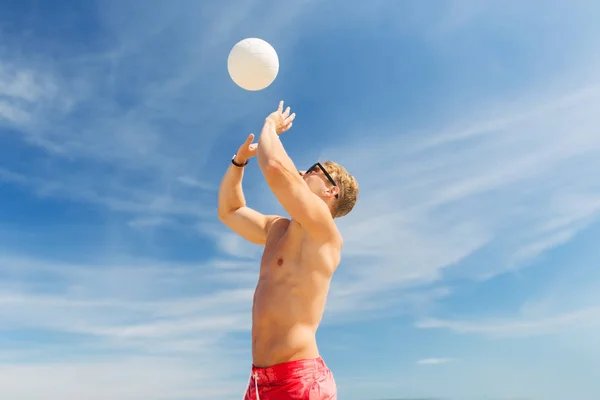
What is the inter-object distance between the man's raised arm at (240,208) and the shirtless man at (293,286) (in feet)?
2.91

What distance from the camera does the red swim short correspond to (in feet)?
22.1

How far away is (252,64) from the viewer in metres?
8.89

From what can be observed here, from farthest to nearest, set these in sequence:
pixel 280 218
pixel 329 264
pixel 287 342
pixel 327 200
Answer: pixel 280 218 < pixel 327 200 < pixel 329 264 < pixel 287 342

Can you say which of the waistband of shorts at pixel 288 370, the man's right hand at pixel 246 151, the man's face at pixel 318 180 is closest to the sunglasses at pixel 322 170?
the man's face at pixel 318 180

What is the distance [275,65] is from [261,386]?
16.5ft

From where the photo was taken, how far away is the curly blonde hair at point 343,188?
8.18 meters

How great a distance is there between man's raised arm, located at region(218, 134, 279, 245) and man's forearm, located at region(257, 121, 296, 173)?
145cm

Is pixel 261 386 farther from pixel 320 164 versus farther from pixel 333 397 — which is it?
pixel 320 164

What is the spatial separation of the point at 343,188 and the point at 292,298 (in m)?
1.90

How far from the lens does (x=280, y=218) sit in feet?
29.1

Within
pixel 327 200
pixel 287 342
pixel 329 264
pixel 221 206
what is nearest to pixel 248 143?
pixel 221 206

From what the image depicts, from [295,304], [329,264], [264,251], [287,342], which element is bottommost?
[287,342]

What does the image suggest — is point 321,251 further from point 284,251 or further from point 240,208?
point 240,208

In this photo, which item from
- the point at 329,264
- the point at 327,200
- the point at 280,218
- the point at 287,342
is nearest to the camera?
the point at 287,342
